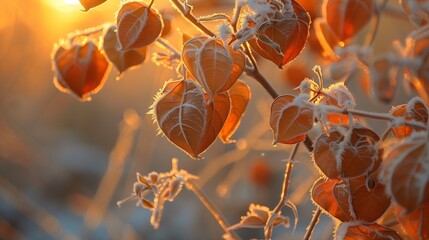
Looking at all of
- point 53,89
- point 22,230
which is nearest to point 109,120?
point 53,89

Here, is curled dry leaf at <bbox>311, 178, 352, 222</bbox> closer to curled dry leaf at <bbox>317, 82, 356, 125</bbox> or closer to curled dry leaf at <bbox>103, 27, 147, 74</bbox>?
curled dry leaf at <bbox>317, 82, 356, 125</bbox>

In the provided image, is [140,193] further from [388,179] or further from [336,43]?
[336,43]

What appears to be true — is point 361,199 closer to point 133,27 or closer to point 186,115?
point 186,115

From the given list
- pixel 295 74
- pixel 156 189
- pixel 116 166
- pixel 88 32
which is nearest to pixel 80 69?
pixel 88 32

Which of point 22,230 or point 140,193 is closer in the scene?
point 140,193

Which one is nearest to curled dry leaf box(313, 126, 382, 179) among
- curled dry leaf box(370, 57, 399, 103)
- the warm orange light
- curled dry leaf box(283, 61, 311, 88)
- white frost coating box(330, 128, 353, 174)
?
white frost coating box(330, 128, 353, 174)

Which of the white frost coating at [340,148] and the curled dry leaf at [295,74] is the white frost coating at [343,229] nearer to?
the white frost coating at [340,148]
